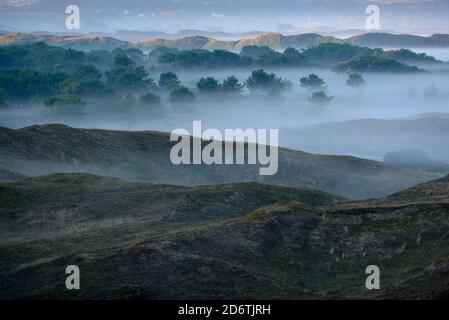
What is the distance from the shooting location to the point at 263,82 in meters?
168

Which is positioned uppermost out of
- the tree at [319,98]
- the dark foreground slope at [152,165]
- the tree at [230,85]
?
the tree at [230,85]

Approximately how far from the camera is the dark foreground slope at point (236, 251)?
85.3ft

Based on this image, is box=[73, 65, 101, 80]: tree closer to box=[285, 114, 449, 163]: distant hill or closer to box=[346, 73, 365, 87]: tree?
box=[285, 114, 449, 163]: distant hill

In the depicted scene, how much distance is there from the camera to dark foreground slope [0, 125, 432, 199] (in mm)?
67188

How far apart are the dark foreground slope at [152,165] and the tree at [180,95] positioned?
74555 mm

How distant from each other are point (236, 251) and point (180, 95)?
409ft

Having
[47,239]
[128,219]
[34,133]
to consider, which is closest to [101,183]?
[128,219]

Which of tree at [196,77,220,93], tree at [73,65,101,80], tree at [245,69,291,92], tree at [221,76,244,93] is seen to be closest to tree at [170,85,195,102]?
tree at [196,77,220,93]

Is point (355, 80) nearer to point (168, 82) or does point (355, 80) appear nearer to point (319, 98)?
point (319, 98)

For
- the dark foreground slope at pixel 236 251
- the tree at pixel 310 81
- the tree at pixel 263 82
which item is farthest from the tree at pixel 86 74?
the dark foreground slope at pixel 236 251

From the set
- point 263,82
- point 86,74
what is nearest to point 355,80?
point 263,82

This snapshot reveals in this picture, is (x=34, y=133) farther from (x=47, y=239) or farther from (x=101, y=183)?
(x=47, y=239)

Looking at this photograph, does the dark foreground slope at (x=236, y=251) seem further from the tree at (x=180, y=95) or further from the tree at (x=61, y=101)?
the tree at (x=180, y=95)
